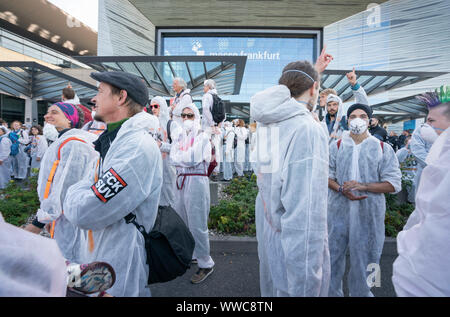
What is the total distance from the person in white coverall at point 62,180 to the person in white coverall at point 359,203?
8.24ft

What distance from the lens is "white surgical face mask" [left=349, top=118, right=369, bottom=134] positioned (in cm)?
282

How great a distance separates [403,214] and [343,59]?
18.3 m

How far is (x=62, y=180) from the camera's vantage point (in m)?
2.25

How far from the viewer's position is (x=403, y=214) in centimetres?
571

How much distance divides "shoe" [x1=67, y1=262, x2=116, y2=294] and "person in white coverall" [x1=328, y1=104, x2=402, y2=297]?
95.7 inches

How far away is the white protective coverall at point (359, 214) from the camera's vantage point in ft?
8.73

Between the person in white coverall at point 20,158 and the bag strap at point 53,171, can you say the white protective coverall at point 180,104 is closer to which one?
the bag strap at point 53,171

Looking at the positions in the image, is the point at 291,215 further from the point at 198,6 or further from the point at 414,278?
the point at 198,6

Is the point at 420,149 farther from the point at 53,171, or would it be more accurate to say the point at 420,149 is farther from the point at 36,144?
the point at 36,144

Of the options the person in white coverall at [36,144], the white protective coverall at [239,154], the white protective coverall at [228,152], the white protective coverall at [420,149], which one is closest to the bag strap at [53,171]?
the white protective coverall at [420,149]

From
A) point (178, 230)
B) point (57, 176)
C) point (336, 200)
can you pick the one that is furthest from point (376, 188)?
point (57, 176)

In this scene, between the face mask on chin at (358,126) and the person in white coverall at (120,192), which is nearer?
the person in white coverall at (120,192)

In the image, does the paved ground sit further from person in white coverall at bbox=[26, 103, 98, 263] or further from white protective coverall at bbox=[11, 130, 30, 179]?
white protective coverall at bbox=[11, 130, 30, 179]

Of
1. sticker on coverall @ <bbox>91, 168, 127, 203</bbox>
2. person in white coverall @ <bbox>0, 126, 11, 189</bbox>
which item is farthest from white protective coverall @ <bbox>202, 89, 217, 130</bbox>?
person in white coverall @ <bbox>0, 126, 11, 189</bbox>
